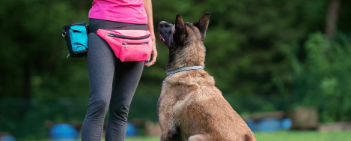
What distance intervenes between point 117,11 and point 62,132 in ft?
29.9

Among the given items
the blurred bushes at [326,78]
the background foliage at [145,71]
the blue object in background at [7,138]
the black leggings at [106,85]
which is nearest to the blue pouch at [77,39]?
the black leggings at [106,85]

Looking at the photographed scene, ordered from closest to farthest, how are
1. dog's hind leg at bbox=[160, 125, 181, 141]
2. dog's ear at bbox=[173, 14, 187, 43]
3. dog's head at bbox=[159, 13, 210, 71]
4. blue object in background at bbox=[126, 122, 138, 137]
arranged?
dog's hind leg at bbox=[160, 125, 181, 141], dog's ear at bbox=[173, 14, 187, 43], dog's head at bbox=[159, 13, 210, 71], blue object in background at bbox=[126, 122, 138, 137]

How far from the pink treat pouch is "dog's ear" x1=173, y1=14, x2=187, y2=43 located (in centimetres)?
35

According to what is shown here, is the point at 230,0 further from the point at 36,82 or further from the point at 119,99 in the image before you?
the point at 119,99

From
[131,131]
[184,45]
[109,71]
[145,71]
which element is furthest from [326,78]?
[109,71]

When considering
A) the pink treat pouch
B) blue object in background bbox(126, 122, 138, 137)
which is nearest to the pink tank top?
the pink treat pouch

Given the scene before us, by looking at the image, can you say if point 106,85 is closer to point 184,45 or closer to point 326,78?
point 184,45

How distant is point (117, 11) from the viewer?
9.75ft

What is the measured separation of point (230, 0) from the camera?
65.1ft

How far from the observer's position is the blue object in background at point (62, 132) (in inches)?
436

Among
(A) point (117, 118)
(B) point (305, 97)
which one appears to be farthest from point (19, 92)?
(A) point (117, 118)

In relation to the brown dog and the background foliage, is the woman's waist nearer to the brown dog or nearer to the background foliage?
the brown dog

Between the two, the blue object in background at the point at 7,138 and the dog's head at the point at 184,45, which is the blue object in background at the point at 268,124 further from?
the dog's head at the point at 184,45

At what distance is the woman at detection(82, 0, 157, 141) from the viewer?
2.81m
